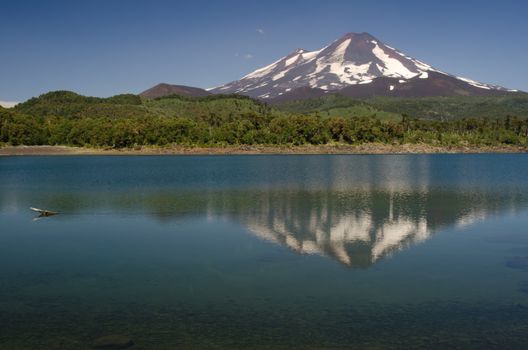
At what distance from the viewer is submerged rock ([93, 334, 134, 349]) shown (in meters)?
11.1

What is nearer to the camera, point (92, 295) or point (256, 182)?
point (92, 295)

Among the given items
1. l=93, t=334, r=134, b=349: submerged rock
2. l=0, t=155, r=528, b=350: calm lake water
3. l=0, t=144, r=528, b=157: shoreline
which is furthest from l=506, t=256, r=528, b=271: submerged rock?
l=0, t=144, r=528, b=157: shoreline

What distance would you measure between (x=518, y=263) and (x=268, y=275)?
29.9ft

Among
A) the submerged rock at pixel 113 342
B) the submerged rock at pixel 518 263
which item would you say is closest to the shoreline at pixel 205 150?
the submerged rock at pixel 518 263

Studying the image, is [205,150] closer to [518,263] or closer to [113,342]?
[518,263]

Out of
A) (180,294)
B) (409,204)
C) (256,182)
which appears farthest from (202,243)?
(256,182)

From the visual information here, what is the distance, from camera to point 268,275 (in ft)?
55.4

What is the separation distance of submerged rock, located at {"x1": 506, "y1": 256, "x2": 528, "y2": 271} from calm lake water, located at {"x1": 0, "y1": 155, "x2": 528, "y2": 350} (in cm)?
7

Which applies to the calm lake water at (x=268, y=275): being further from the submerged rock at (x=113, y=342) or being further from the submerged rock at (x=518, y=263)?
the submerged rock at (x=113, y=342)

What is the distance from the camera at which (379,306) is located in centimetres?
1377

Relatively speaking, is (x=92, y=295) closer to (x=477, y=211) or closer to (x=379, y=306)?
(x=379, y=306)

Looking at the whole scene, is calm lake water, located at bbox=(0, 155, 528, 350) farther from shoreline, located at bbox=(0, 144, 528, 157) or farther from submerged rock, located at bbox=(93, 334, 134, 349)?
shoreline, located at bbox=(0, 144, 528, 157)

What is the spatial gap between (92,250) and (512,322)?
1554 centimetres

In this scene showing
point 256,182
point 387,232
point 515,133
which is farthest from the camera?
point 515,133
